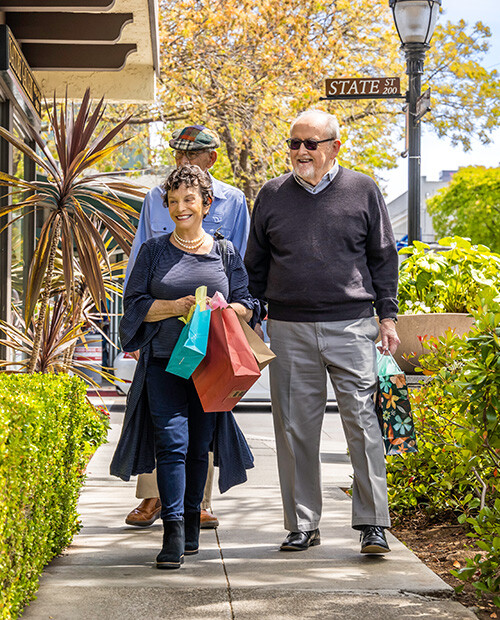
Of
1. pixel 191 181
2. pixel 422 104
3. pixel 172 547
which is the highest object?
pixel 422 104

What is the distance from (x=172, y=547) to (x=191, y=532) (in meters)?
0.35

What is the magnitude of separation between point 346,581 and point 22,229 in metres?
6.01

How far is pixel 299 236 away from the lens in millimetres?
4703

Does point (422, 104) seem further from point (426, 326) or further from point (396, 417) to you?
point (396, 417)

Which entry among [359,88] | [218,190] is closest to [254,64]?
[359,88]

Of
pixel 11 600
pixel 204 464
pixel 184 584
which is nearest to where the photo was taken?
pixel 11 600

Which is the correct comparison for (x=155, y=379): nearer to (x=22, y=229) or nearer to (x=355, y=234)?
(x=355, y=234)

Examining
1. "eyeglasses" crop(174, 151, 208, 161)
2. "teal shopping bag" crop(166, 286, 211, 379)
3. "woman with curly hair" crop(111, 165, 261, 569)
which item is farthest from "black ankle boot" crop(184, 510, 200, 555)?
"eyeglasses" crop(174, 151, 208, 161)

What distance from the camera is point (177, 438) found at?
431 cm

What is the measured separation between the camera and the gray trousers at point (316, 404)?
4633mm

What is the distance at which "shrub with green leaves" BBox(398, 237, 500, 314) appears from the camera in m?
6.77

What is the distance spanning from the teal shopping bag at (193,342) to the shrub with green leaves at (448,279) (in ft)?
9.43

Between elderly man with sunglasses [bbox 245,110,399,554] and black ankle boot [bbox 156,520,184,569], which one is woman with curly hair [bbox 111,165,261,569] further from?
elderly man with sunglasses [bbox 245,110,399,554]

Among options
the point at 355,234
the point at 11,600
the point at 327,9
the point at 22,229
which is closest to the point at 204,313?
the point at 355,234
